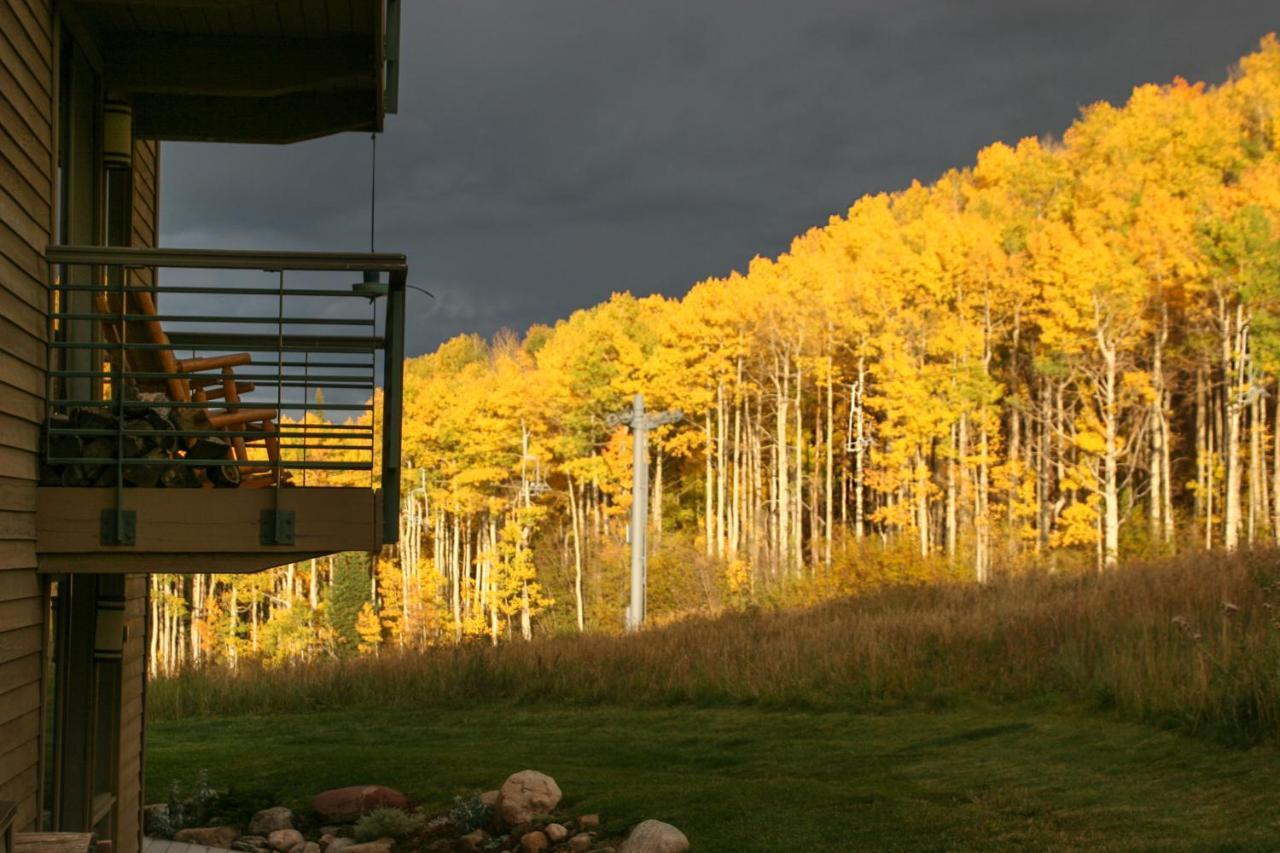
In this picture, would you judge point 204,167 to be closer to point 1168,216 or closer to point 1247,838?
point 1247,838

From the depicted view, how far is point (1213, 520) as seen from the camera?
119 feet

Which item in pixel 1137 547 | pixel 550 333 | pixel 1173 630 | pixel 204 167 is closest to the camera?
pixel 204 167

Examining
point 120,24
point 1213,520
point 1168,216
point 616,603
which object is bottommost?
point 616,603

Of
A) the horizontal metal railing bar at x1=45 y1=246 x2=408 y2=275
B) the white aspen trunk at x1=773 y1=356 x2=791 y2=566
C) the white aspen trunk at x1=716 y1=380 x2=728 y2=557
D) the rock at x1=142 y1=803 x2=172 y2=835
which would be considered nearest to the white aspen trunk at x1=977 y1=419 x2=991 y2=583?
the white aspen trunk at x1=773 y1=356 x2=791 y2=566

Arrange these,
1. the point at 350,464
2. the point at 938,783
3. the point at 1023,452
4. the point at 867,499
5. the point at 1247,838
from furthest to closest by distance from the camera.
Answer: the point at 867,499
the point at 1023,452
the point at 938,783
the point at 1247,838
the point at 350,464

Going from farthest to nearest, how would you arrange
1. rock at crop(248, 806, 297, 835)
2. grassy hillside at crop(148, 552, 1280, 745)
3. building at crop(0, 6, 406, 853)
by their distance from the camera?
1. grassy hillside at crop(148, 552, 1280, 745)
2. rock at crop(248, 806, 297, 835)
3. building at crop(0, 6, 406, 853)

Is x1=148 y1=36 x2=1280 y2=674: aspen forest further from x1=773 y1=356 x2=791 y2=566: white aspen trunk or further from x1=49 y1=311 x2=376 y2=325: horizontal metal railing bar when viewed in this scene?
x1=49 y1=311 x2=376 y2=325: horizontal metal railing bar

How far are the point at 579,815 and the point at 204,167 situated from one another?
5.45 meters

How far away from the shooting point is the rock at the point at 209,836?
971cm

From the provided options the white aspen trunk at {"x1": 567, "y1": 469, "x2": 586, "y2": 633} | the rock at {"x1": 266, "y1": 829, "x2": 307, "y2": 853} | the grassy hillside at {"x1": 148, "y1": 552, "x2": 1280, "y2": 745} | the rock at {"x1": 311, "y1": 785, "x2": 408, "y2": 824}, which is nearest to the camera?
the rock at {"x1": 266, "y1": 829, "x2": 307, "y2": 853}

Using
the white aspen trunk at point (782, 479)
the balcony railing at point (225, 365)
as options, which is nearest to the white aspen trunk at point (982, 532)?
the white aspen trunk at point (782, 479)

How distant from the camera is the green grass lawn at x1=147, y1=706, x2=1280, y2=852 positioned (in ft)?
28.6

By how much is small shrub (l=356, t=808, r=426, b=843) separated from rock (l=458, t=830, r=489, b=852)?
451 mm

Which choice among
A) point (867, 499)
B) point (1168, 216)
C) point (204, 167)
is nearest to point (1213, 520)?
point (1168, 216)
